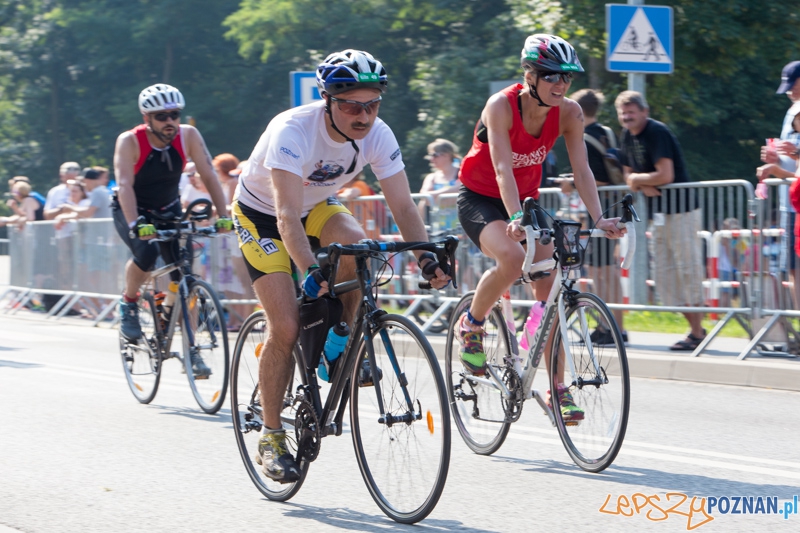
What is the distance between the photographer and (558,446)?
21.5ft

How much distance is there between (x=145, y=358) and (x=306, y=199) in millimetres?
3604

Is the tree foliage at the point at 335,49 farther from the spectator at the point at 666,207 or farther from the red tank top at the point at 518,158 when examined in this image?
the red tank top at the point at 518,158

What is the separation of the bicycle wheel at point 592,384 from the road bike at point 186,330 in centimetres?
275

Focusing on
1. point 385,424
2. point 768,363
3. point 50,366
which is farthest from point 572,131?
point 50,366

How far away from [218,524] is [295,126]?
1671 mm

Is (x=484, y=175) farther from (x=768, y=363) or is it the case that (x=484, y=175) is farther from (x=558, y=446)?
(x=768, y=363)

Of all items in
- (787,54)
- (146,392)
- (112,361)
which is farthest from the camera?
(787,54)

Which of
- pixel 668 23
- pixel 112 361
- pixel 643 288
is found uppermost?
pixel 668 23

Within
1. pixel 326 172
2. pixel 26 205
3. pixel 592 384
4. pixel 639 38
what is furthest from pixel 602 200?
pixel 26 205

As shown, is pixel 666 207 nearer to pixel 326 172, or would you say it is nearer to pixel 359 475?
pixel 359 475

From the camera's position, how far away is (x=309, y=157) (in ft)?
16.8

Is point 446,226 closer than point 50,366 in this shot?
No

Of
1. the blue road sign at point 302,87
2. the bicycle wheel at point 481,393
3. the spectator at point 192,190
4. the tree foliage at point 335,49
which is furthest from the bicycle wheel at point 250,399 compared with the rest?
the tree foliage at point 335,49

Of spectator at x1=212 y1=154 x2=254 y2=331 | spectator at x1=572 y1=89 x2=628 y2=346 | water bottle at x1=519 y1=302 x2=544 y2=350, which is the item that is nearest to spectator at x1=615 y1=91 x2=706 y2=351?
spectator at x1=572 y1=89 x2=628 y2=346
